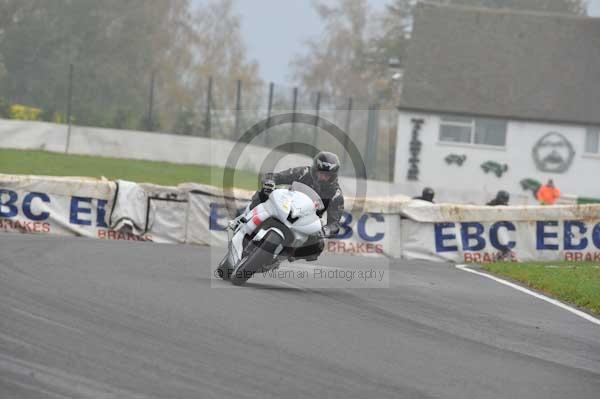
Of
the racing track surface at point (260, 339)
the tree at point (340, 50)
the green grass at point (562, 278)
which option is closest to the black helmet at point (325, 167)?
the racing track surface at point (260, 339)

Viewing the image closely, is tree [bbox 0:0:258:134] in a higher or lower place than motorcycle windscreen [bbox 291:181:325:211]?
higher

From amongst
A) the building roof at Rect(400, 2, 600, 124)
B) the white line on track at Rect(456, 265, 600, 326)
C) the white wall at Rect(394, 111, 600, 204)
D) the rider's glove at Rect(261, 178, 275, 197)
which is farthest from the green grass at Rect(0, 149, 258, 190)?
the rider's glove at Rect(261, 178, 275, 197)

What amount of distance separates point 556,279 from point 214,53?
66.3m

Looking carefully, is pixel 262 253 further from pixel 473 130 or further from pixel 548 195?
pixel 473 130

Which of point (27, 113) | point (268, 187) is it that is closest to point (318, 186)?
point (268, 187)

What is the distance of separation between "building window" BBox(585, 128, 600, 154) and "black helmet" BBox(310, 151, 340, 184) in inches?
1460

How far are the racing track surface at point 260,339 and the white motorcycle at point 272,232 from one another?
1.07ft

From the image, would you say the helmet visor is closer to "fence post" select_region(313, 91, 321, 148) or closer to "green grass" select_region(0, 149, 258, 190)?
"green grass" select_region(0, 149, 258, 190)

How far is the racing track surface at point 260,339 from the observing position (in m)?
6.54

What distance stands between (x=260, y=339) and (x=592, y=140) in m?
41.2

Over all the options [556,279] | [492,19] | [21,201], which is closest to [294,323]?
[556,279]

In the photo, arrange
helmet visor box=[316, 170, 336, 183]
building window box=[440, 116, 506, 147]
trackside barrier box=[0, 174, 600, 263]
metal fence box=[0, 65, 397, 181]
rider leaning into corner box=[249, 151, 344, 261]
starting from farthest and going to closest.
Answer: building window box=[440, 116, 506, 147], metal fence box=[0, 65, 397, 181], trackside barrier box=[0, 174, 600, 263], helmet visor box=[316, 170, 336, 183], rider leaning into corner box=[249, 151, 344, 261]

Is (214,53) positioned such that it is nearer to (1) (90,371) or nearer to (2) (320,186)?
(2) (320,186)

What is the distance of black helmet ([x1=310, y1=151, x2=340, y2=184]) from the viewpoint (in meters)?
11.7
